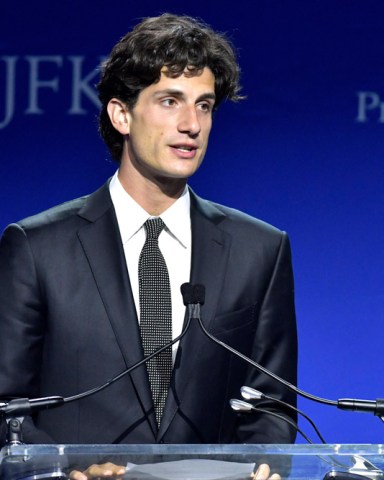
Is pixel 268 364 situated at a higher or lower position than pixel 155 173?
lower

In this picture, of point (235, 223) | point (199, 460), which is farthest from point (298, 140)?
point (199, 460)

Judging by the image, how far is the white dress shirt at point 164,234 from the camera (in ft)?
7.22

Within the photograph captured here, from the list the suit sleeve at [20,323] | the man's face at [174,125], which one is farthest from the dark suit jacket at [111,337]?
the man's face at [174,125]

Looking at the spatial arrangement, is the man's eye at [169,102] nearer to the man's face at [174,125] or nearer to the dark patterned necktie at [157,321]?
the man's face at [174,125]

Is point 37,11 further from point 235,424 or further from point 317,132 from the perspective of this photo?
point 235,424

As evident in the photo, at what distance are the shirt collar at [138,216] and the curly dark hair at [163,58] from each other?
177 mm

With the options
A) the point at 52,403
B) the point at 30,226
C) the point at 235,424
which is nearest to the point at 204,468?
the point at 52,403

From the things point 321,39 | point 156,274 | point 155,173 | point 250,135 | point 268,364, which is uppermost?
point 321,39

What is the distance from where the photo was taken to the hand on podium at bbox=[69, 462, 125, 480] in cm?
154

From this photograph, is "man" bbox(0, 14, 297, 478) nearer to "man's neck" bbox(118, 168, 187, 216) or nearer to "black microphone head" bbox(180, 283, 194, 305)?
"man's neck" bbox(118, 168, 187, 216)

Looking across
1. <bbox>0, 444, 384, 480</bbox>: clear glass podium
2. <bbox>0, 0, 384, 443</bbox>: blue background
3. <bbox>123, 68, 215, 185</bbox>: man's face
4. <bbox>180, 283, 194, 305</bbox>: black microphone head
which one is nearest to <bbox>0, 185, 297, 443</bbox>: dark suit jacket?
<bbox>123, 68, 215, 185</bbox>: man's face

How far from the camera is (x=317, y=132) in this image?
321 centimetres

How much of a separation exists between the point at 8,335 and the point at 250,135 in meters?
1.31

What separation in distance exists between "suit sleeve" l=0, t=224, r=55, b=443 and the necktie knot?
22 centimetres
